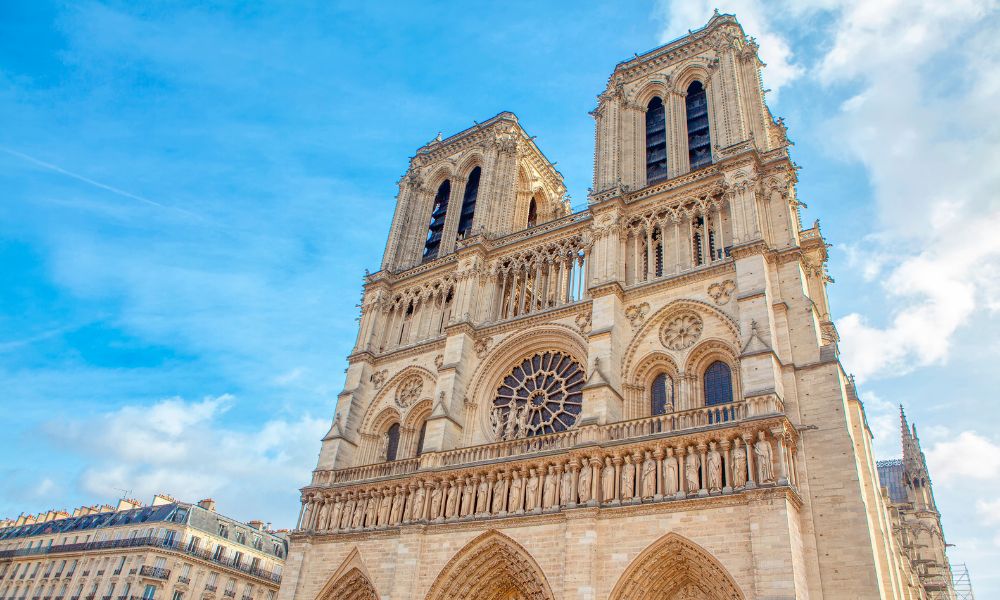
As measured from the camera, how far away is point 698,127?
72.2ft

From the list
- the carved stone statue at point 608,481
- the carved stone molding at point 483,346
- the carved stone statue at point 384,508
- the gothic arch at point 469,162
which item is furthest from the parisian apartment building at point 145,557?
the carved stone statue at point 608,481

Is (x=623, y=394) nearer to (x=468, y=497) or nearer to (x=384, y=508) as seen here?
(x=468, y=497)

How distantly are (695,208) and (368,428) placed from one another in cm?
1142

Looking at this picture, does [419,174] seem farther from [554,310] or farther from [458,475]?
[458,475]

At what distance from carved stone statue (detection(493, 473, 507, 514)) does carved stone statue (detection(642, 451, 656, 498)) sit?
342 centimetres

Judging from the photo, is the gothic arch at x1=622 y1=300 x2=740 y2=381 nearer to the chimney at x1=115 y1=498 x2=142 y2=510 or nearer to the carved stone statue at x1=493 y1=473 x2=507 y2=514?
the carved stone statue at x1=493 y1=473 x2=507 y2=514

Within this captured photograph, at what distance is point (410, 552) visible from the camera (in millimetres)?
16859

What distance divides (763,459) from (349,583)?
10734 mm

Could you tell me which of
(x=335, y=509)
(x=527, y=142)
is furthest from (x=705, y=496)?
(x=527, y=142)

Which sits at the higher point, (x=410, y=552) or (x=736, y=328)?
(x=736, y=328)

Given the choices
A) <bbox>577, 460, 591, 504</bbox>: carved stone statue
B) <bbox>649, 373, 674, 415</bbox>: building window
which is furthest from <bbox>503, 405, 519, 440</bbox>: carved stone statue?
<bbox>649, 373, 674, 415</bbox>: building window

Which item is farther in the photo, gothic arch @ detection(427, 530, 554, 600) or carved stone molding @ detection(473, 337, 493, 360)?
carved stone molding @ detection(473, 337, 493, 360)

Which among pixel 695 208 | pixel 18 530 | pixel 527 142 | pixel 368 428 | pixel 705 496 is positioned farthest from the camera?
pixel 18 530

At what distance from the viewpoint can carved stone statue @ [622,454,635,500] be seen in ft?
48.0
